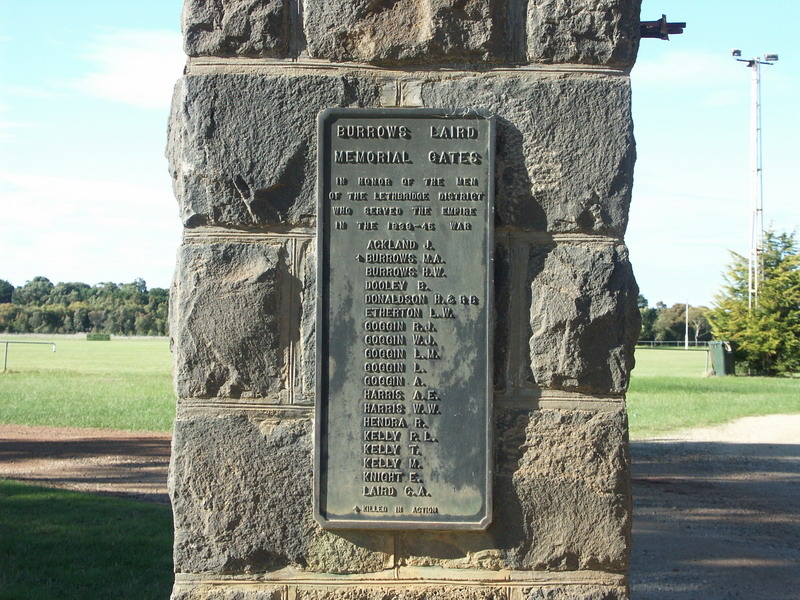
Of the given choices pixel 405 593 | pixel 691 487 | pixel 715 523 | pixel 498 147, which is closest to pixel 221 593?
pixel 405 593

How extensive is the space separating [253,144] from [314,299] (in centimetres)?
60

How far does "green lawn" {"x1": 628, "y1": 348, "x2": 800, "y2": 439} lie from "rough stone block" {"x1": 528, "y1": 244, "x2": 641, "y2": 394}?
11.2 metres

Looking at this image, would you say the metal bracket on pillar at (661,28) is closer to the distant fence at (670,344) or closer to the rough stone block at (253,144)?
the rough stone block at (253,144)

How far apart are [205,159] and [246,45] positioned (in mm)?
447

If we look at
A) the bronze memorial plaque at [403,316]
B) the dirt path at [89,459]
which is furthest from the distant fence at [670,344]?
the bronze memorial plaque at [403,316]

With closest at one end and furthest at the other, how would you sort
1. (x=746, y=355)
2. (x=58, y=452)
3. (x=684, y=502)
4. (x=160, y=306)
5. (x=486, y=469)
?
(x=486, y=469), (x=684, y=502), (x=58, y=452), (x=746, y=355), (x=160, y=306)

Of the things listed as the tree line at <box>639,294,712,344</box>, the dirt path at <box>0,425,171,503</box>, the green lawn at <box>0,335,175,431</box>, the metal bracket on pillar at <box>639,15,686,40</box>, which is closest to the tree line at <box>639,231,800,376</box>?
the green lawn at <box>0,335,175,431</box>

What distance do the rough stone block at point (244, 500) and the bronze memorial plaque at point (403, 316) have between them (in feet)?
0.35

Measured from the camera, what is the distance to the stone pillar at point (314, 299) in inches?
120

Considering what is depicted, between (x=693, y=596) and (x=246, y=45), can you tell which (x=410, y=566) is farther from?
(x=693, y=596)

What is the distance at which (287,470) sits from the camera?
3059 mm

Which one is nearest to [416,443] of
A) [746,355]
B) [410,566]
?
[410,566]

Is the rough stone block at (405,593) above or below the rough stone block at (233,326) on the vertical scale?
below

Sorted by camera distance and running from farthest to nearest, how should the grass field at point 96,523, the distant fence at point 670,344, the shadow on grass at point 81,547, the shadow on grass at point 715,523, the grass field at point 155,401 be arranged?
1. the distant fence at point 670,344
2. the grass field at point 155,401
3. the shadow on grass at point 715,523
4. the grass field at point 96,523
5. the shadow on grass at point 81,547
